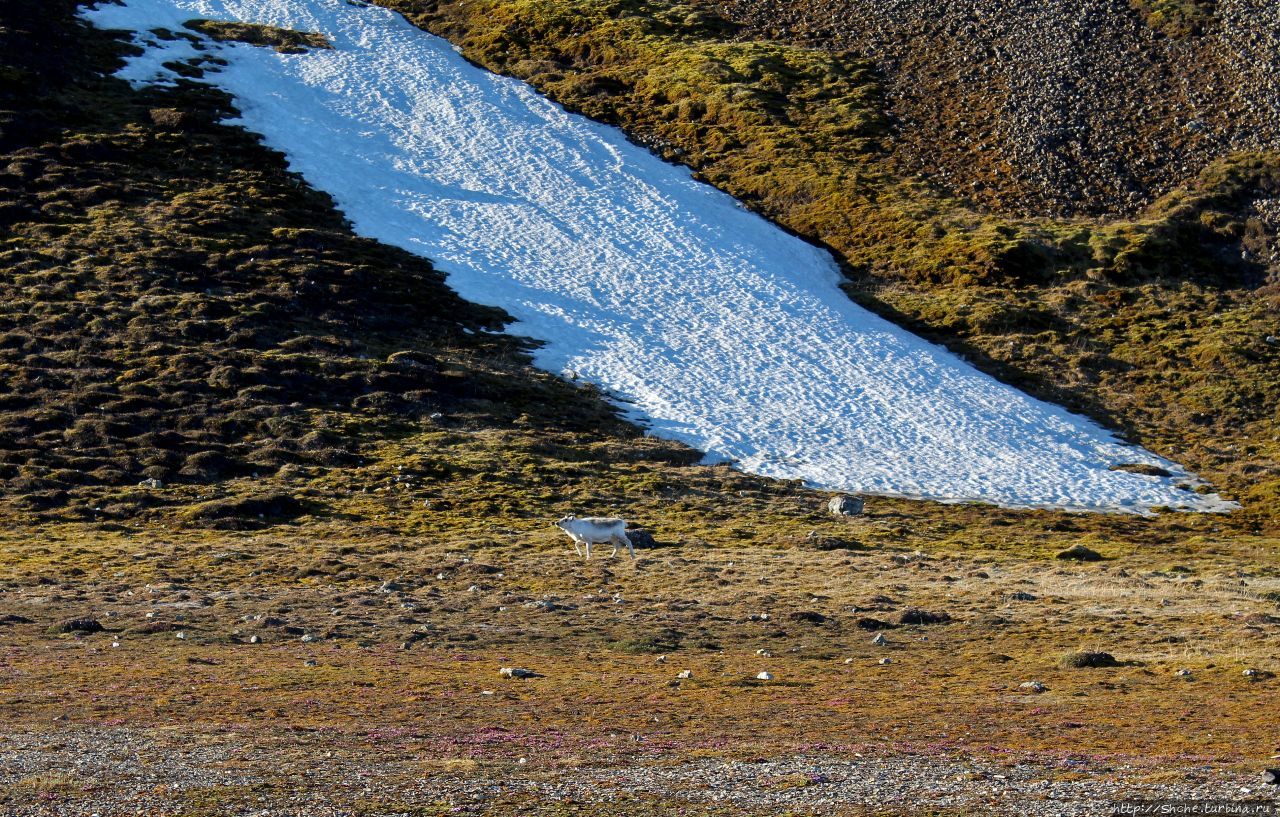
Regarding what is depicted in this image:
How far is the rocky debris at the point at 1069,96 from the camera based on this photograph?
6706 cm

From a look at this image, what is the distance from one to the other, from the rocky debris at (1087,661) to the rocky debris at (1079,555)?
46.0 ft

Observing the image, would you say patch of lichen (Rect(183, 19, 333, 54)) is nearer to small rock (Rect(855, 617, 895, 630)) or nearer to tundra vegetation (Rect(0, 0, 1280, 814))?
tundra vegetation (Rect(0, 0, 1280, 814))

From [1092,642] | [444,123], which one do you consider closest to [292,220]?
[444,123]

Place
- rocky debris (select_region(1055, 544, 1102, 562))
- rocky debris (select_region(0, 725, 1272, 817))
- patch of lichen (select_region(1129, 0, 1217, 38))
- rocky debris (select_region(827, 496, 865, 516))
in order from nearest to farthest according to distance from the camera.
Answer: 1. rocky debris (select_region(0, 725, 1272, 817))
2. rocky debris (select_region(1055, 544, 1102, 562))
3. rocky debris (select_region(827, 496, 865, 516))
4. patch of lichen (select_region(1129, 0, 1217, 38))

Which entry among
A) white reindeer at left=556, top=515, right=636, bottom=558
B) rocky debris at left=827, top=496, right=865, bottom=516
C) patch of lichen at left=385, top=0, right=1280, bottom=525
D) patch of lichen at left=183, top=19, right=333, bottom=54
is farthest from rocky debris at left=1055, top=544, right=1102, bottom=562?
patch of lichen at left=183, top=19, right=333, bottom=54

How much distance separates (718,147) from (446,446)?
Result: 3581cm

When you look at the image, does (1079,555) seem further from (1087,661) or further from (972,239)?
(972,239)

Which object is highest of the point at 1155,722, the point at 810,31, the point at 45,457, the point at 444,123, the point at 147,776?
the point at 810,31

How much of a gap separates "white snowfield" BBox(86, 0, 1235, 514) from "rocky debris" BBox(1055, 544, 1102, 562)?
302 inches

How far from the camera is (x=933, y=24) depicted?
80312 millimetres

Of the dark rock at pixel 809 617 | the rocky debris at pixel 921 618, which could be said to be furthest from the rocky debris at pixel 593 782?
the rocky debris at pixel 921 618

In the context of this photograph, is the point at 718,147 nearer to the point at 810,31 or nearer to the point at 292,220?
the point at 810,31

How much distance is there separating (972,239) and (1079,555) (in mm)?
30588

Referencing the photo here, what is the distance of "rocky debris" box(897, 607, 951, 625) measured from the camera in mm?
26281
